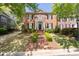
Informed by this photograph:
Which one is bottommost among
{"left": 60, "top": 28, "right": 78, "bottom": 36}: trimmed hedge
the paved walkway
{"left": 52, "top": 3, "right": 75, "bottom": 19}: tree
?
the paved walkway

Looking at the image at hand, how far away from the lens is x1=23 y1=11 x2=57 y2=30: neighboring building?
439cm

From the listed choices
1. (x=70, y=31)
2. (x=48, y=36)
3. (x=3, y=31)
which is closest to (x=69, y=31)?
(x=70, y=31)

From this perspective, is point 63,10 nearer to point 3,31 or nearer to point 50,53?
point 50,53

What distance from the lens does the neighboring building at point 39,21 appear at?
4.39 metres

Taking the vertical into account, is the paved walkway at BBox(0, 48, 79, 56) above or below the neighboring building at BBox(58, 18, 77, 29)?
below

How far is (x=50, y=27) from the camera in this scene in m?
4.40

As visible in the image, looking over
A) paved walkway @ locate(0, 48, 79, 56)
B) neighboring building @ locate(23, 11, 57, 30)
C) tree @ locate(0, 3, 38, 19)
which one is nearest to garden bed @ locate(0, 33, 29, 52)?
paved walkway @ locate(0, 48, 79, 56)

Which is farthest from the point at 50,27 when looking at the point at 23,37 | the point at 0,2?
the point at 0,2

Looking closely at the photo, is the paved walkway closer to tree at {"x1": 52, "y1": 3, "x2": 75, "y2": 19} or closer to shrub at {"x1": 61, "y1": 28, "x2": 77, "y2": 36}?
shrub at {"x1": 61, "y1": 28, "x2": 77, "y2": 36}

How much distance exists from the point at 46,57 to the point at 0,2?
887 millimetres

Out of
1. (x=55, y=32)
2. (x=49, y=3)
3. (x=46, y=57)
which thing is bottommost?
(x=46, y=57)

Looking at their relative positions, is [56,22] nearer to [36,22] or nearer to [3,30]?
[36,22]

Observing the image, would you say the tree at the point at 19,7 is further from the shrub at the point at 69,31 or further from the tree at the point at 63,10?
the shrub at the point at 69,31

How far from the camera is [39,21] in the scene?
439cm
